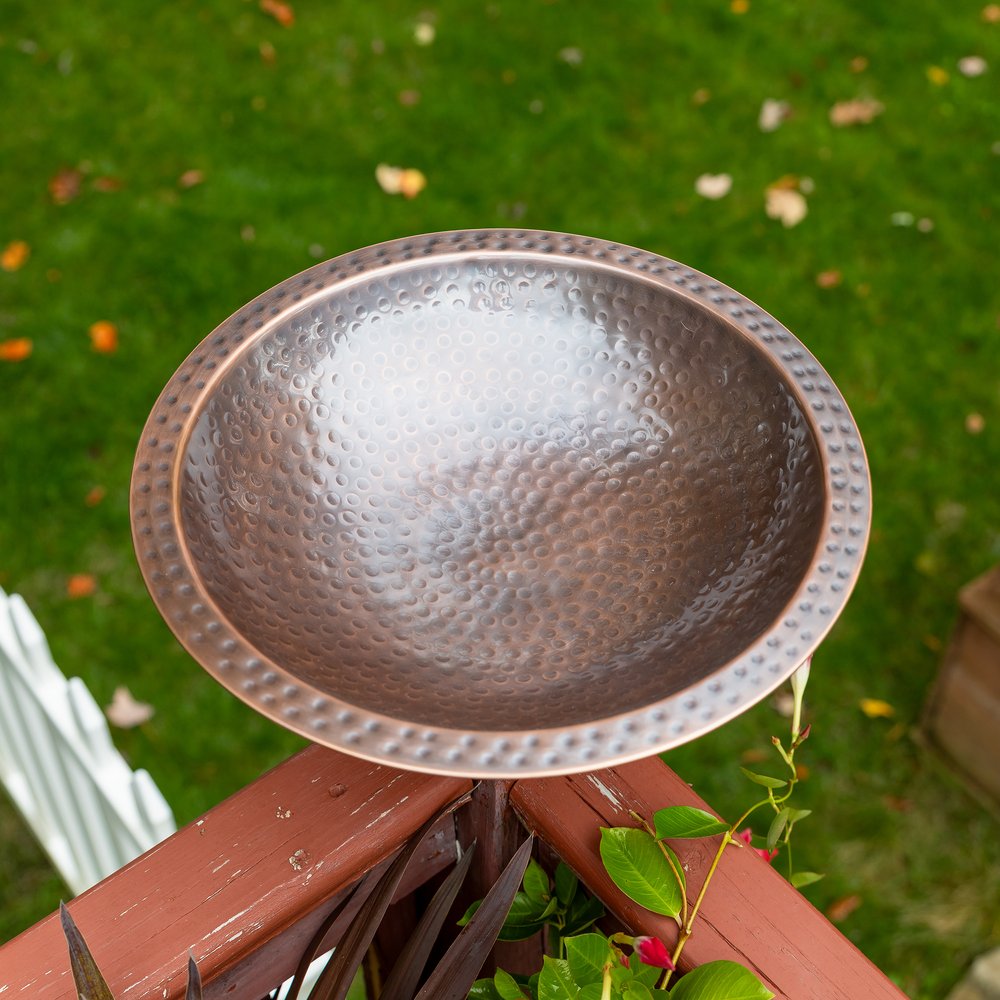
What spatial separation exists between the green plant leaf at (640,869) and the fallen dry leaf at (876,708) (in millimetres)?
1828

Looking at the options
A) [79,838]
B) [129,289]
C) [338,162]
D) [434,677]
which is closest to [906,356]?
[338,162]

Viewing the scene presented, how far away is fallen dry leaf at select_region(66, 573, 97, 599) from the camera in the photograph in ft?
10.3

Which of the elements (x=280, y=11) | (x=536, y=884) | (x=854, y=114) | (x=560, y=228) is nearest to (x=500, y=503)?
(x=536, y=884)

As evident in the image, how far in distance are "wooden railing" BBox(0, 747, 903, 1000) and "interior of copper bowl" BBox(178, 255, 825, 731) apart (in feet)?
0.86

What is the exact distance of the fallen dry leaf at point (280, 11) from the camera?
173 inches

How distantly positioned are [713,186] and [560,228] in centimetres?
54

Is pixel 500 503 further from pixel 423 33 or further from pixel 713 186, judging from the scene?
pixel 423 33

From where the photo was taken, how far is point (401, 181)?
3.91m

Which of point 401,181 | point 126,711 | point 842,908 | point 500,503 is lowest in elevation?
point 126,711

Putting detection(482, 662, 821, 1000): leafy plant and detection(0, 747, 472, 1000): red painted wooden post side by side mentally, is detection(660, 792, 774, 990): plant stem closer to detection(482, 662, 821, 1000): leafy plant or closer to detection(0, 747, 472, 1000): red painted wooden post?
detection(482, 662, 821, 1000): leafy plant

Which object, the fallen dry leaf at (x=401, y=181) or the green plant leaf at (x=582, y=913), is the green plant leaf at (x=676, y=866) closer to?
the green plant leaf at (x=582, y=913)

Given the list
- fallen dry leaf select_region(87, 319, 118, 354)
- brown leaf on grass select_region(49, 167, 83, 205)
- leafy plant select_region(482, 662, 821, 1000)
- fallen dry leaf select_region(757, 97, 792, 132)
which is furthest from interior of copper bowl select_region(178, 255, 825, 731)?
fallen dry leaf select_region(757, 97, 792, 132)

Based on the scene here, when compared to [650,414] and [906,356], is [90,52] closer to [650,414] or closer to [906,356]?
[906,356]

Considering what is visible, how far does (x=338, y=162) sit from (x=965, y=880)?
2803 mm
